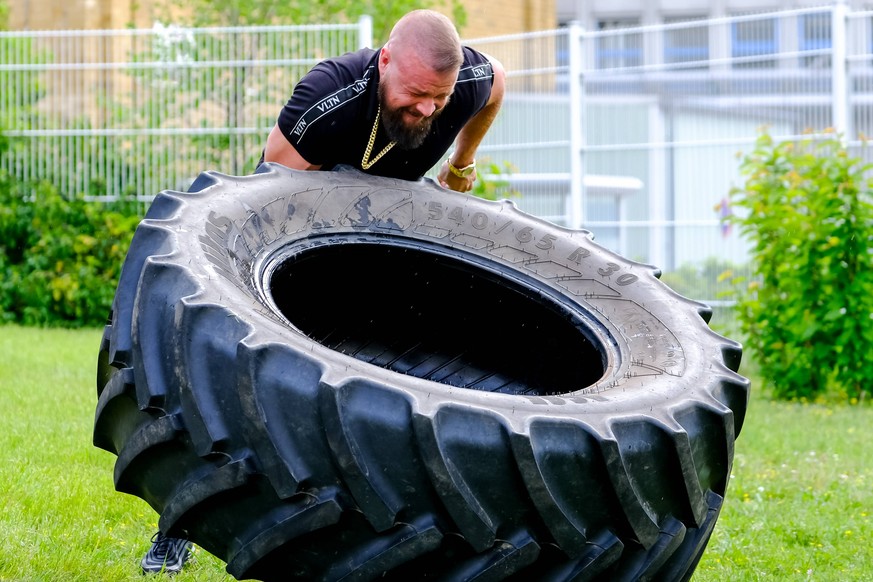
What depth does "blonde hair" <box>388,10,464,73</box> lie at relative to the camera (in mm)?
3967

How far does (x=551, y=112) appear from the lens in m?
11.3

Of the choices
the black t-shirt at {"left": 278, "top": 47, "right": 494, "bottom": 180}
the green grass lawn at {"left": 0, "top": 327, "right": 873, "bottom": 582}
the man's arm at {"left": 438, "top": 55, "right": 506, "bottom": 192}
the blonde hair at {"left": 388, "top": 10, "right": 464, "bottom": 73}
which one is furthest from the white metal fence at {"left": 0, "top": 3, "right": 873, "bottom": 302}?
the blonde hair at {"left": 388, "top": 10, "right": 464, "bottom": 73}

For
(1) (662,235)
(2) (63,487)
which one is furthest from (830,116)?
(2) (63,487)

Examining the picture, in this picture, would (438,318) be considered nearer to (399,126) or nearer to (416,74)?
(399,126)

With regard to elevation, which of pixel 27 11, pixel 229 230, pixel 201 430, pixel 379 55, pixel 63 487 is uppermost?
pixel 27 11

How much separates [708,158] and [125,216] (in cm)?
583

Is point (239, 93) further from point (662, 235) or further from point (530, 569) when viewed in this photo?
point (530, 569)

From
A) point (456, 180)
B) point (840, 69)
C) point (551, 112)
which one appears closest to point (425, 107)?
point (456, 180)

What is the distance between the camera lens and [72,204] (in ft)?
37.9

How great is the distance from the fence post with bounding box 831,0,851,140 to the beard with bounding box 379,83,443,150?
6.62m

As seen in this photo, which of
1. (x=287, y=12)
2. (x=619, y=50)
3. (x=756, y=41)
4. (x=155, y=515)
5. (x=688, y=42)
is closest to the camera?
(x=155, y=515)

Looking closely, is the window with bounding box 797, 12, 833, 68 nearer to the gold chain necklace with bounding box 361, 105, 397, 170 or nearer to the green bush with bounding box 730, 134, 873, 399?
the green bush with bounding box 730, 134, 873, 399

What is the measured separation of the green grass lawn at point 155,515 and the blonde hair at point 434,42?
188cm

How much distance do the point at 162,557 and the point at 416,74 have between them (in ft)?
6.08
